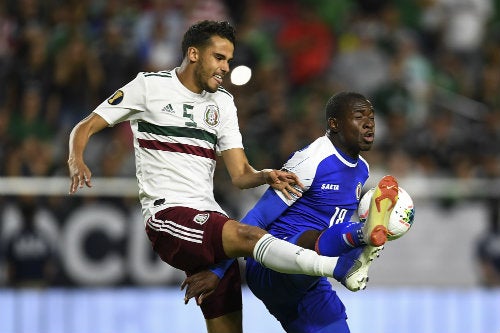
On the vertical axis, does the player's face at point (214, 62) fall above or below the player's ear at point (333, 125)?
above

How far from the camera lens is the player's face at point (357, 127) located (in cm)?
604

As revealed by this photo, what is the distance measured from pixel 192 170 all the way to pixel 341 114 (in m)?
0.95

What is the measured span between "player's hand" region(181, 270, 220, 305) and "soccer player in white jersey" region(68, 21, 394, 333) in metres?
0.07

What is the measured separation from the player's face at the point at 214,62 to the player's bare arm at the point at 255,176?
478 millimetres

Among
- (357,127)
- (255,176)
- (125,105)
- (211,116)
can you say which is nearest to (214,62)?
(211,116)

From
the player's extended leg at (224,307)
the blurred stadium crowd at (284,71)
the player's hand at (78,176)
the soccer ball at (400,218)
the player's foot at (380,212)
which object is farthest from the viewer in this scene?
the blurred stadium crowd at (284,71)

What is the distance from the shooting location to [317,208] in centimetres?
614

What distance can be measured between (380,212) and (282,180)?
0.74 m

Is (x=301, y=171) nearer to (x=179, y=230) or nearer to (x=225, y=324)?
(x=179, y=230)

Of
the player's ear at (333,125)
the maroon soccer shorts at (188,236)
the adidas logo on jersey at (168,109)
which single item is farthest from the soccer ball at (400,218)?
the adidas logo on jersey at (168,109)

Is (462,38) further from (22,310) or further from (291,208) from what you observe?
(291,208)

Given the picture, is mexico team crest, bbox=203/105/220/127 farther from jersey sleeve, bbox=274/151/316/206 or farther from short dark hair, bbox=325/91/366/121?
short dark hair, bbox=325/91/366/121

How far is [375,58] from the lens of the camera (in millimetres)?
12117

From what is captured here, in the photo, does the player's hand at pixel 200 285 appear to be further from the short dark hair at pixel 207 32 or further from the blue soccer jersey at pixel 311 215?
the short dark hair at pixel 207 32
